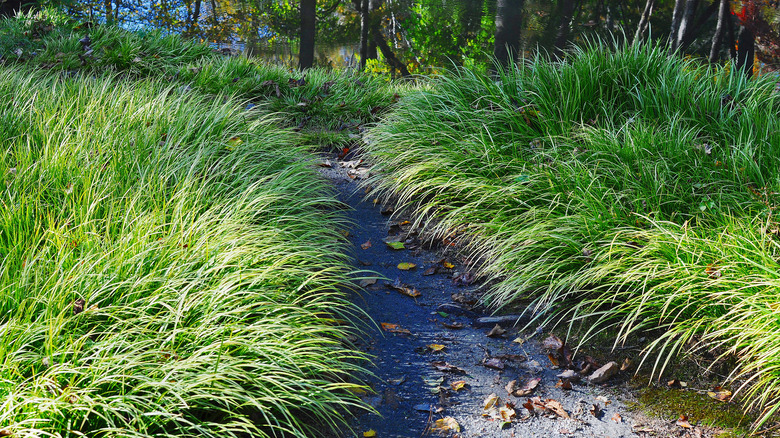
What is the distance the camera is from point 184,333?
7.45 ft

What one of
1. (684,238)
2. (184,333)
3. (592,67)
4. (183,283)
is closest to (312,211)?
(183,283)

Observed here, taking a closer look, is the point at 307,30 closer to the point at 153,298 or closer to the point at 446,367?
the point at 446,367

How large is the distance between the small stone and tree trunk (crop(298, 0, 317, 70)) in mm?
10254

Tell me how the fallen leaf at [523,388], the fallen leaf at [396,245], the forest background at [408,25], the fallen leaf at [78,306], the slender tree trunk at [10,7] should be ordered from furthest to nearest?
1. the forest background at [408,25]
2. the slender tree trunk at [10,7]
3. the fallen leaf at [396,245]
4. the fallen leaf at [523,388]
5. the fallen leaf at [78,306]

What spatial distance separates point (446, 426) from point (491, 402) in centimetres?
29

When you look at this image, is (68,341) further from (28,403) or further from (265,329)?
(265,329)

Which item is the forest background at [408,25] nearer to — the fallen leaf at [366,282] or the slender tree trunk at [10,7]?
the slender tree trunk at [10,7]

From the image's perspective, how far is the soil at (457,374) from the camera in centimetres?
251

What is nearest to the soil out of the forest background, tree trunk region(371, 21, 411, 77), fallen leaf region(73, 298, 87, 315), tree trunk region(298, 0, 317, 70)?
fallen leaf region(73, 298, 87, 315)

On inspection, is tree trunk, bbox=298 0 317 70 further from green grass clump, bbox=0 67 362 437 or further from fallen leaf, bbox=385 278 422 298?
fallen leaf, bbox=385 278 422 298

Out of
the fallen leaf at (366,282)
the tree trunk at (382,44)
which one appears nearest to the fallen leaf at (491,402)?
the fallen leaf at (366,282)

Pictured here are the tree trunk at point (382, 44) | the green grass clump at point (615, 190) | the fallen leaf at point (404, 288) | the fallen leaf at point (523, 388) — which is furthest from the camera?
the tree trunk at point (382, 44)

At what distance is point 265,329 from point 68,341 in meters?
0.73

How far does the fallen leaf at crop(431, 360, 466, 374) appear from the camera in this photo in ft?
9.46
